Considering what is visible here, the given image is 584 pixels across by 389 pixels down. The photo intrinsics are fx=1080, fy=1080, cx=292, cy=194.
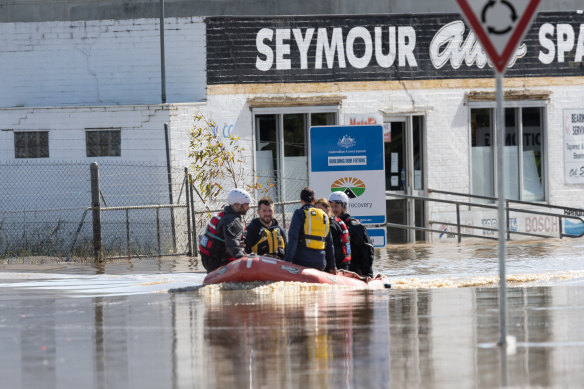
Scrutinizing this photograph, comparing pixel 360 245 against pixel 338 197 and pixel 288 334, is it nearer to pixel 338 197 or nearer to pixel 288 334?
pixel 338 197

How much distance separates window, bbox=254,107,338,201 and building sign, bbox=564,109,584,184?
5327 millimetres

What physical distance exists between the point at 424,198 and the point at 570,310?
39.1 feet

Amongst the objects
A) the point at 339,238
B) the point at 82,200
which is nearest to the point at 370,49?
the point at 82,200

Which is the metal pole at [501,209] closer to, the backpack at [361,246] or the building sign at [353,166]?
the backpack at [361,246]

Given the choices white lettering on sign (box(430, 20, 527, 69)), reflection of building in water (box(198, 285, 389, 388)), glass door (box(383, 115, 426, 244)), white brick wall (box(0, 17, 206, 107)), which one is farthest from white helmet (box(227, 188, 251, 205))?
white lettering on sign (box(430, 20, 527, 69))

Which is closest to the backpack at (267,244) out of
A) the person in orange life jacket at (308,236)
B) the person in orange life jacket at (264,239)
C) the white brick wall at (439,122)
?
the person in orange life jacket at (264,239)

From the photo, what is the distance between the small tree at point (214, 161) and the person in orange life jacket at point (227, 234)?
24.5ft

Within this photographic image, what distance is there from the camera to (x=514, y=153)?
2441 cm

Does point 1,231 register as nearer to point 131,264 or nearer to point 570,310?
point 131,264

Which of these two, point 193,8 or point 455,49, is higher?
point 193,8

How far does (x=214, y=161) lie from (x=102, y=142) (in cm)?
248

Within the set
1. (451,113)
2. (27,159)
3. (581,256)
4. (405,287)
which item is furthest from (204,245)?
(451,113)

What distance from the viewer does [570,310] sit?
1047cm

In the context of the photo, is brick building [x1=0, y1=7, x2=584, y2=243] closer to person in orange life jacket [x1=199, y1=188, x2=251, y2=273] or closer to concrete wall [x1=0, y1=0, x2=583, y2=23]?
concrete wall [x1=0, y1=0, x2=583, y2=23]
